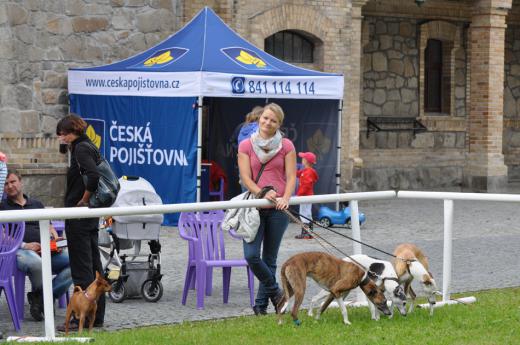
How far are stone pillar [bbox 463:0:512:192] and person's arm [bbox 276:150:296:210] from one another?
54.5ft

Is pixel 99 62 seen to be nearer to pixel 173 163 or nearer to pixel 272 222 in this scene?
pixel 173 163

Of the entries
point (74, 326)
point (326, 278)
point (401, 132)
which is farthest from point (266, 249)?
point (401, 132)

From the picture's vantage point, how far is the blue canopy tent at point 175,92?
17172 millimetres

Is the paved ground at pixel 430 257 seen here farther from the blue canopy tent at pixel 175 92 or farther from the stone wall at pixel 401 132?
the stone wall at pixel 401 132

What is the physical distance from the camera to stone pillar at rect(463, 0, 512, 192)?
2520 cm

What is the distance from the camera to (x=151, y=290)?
1077 centimetres

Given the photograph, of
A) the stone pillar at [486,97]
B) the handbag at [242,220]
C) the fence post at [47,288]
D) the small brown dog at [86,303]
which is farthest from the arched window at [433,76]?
the fence post at [47,288]

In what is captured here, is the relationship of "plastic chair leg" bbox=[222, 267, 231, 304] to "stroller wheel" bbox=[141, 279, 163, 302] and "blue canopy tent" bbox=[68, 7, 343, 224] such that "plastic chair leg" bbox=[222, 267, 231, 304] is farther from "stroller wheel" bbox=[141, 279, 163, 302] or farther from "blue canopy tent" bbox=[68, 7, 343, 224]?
"blue canopy tent" bbox=[68, 7, 343, 224]

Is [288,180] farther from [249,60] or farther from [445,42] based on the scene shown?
[445,42]

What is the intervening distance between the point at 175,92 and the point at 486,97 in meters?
10.1

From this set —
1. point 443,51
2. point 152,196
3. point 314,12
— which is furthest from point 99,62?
point 443,51

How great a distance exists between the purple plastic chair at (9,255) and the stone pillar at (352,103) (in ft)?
43.9

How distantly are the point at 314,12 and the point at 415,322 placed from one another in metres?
13.5

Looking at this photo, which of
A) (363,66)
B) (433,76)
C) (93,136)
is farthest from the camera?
(433,76)
